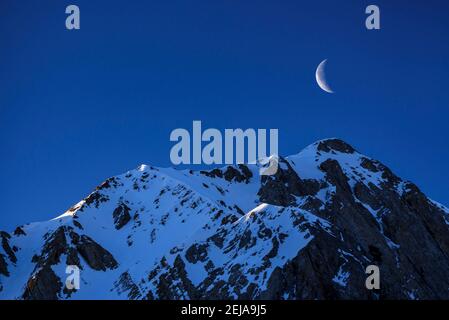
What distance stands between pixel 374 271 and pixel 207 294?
1771 inches

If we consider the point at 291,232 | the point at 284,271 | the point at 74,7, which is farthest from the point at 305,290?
the point at 74,7

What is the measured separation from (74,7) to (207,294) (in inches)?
3716

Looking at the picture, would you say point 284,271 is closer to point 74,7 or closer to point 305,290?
point 305,290

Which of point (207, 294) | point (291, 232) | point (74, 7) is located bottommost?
point (207, 294)
